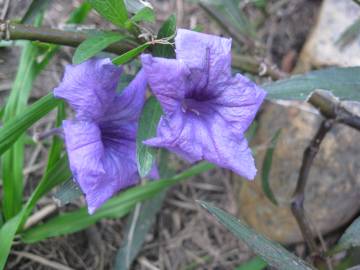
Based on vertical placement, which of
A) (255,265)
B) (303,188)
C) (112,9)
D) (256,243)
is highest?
(112,9)

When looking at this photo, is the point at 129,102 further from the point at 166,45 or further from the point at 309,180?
the point at 309,180

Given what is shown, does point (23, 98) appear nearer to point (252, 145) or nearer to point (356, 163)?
point (252, 145)

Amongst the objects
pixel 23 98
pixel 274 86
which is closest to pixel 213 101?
pixel 274 86

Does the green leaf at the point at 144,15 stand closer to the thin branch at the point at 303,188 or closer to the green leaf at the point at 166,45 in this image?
the green leaf at the point at 166,45

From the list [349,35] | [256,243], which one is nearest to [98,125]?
[256,243]

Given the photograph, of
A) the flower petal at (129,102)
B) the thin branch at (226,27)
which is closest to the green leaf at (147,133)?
the flower petal at (129,102)

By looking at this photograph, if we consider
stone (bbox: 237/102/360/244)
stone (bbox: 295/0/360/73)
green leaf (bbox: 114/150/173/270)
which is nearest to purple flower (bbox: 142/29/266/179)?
green leaf (bbox: 114/150/173/270)
